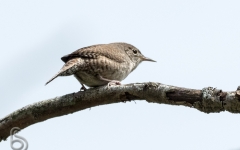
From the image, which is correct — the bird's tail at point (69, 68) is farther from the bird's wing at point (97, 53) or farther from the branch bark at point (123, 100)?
the branch bark at point (123, 100)

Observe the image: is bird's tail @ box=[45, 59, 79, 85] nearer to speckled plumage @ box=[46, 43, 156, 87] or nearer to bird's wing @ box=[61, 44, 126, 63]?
speckled plumage @ box=[46, 43, 156, 87]

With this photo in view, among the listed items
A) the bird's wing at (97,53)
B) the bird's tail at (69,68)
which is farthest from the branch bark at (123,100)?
the bird's wing at (97,53)

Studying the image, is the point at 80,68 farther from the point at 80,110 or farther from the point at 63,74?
the point at 80,110

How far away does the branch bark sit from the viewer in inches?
159

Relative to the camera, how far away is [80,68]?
6.66 metres

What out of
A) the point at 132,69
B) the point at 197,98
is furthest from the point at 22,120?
the point at 132,69

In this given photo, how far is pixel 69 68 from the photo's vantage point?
252 inches

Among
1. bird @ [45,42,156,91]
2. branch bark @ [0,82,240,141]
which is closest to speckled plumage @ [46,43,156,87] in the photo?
bird @ [45,42,156,91]

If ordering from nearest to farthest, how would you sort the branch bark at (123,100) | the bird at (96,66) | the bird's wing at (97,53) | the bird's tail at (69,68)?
the branch bark at (123,100) → the bird's tail at (69,68) → the bird at (96,66) → the bird's wing at (97,53)

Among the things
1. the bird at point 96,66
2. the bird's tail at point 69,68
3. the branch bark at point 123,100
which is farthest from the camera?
the bird at point 96,66

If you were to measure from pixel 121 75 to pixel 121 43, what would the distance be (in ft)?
4.55

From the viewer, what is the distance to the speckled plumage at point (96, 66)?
6.61 meters

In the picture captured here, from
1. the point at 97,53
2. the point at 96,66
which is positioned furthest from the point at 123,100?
the point at 97,53

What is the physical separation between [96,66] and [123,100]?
1873 mm
